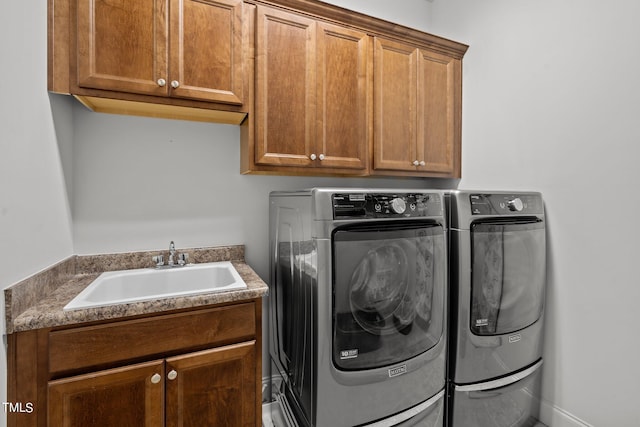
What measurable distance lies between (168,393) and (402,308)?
1.05 m

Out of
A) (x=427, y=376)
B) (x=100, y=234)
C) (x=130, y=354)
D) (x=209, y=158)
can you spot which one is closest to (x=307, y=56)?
(x=209, y=158)

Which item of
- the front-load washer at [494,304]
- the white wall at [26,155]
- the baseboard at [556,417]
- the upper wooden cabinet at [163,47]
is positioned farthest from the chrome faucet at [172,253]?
the baseboard at [556,417]

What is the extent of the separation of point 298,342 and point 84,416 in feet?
2.76

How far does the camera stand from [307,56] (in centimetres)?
170

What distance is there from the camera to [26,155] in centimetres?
113

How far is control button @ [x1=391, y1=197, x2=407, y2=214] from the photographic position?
1.36 meters

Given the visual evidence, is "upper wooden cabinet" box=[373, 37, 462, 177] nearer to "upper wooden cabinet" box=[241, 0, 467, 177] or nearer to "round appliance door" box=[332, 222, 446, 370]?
"upper wooden cabinet" box=[241, 0, 467, 177]

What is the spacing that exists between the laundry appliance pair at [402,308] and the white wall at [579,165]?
0.13 metres

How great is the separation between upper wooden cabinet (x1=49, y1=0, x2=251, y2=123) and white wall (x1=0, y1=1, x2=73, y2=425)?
9 cm

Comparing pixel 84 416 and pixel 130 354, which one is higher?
pixel 130 354

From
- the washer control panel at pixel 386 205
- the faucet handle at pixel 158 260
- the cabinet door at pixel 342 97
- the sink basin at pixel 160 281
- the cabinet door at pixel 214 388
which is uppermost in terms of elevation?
the cabinet door at pixel 342 97

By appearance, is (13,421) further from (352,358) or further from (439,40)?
(439,40)

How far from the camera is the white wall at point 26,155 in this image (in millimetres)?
1002

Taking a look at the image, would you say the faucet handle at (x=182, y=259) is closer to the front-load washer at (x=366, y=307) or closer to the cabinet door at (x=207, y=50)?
the front-load washer at (x=366, y=307)
